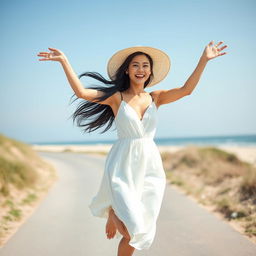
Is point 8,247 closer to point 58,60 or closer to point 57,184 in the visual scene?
point 58,60

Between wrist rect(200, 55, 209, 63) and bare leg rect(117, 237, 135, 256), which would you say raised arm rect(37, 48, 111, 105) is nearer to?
wrist rect(200, 55, 209, 63)

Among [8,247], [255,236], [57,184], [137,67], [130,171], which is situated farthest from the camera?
[57,184]

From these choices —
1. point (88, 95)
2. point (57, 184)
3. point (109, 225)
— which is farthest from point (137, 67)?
point (57, 184)

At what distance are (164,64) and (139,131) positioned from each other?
1008mm

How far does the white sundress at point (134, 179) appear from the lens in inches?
120

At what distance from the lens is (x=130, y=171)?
3.19 meters

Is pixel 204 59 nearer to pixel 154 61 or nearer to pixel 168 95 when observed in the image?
pixel 168 95

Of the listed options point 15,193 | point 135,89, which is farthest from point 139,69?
point 15,193

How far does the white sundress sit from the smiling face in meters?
0.35

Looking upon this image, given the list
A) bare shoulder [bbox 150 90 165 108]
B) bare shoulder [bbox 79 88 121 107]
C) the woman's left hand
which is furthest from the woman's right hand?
the woman's left hand

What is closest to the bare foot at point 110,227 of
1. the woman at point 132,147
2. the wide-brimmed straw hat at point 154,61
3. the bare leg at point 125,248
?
the woman at point 132,147

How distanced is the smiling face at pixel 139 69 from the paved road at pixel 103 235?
85.1 inches

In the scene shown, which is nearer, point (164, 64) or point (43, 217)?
point (164, 64)

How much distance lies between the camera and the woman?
3102mm
